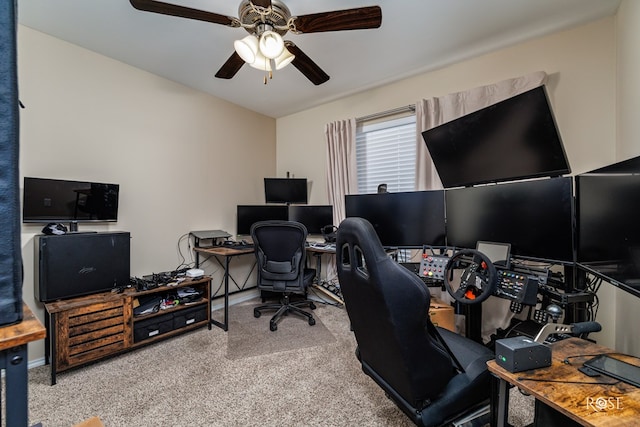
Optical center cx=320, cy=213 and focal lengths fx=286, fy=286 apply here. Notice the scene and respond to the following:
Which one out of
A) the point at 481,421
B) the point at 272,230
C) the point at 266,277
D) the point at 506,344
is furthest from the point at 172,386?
the point at 506,344

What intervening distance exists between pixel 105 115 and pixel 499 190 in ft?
11.3

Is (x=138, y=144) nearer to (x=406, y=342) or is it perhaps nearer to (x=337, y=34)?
(x=337, y=34)

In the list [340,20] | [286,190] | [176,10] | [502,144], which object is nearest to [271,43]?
[340,20]

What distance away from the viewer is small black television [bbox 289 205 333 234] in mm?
3652

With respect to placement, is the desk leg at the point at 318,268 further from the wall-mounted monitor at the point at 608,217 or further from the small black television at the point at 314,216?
the wall-mounted monitor at the point at 608,217

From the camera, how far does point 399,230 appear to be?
2.67 metres

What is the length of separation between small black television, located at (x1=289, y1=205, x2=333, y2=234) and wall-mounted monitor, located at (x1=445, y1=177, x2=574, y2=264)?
1590 millimetres

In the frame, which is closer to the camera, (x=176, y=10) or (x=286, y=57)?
(x=176, y=10)

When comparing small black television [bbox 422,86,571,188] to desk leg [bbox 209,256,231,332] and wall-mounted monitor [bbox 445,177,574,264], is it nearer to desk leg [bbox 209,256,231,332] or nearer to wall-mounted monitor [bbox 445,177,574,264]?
wall-mounted monitor [bbox 445,177,574,264]

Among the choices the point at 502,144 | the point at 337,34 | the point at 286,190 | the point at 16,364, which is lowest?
the point at 16,364

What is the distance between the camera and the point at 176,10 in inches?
64.8

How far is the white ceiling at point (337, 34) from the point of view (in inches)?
79.2

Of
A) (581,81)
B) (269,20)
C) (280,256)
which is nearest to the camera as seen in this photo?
(269,20)

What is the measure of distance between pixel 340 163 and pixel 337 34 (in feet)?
4.99
